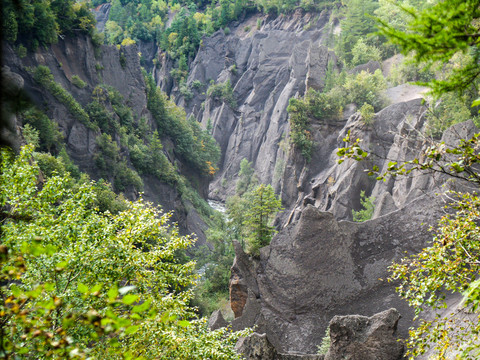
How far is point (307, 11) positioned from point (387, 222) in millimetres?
64953

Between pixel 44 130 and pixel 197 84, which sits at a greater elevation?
pixel 197 84

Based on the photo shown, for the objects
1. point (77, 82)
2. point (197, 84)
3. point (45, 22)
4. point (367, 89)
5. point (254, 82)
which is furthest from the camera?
point (197, 84)

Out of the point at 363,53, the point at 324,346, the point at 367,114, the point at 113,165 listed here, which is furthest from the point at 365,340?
the point at 363,53

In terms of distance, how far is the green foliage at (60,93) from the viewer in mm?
30453

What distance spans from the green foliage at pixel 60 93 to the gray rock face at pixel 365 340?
2952 centimetres

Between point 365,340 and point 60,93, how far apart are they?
104 ft

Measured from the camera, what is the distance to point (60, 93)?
31609 millimetres

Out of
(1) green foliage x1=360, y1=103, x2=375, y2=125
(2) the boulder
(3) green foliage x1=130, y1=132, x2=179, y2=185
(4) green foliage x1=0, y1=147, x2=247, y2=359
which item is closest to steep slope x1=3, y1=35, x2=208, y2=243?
(3) green foliage x1=130, y1=132, x2=179, y2=185

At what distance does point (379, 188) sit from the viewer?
98.3 ft

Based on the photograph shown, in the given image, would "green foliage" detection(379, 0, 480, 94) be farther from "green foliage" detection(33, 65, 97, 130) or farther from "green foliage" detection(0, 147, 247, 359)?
"green foliage" detection(33, 65, 97, 130)

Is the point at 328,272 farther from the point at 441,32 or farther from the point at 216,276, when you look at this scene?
the point at 216,276

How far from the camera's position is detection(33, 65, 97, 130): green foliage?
3045cm

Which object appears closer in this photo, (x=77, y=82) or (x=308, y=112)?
(x=77, y=82)

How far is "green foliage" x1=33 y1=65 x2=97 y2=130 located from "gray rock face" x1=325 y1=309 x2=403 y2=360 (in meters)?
29.5
